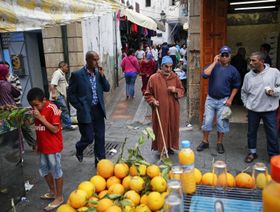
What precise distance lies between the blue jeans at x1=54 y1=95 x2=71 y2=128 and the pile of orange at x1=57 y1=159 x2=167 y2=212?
5043 millimetres

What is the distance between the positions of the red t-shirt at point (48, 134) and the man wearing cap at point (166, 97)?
1910 millimetres

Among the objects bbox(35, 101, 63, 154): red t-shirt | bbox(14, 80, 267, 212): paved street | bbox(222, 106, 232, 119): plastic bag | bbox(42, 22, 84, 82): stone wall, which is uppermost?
bbox(42, 22, 84, 82): stone wall

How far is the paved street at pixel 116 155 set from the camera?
4.60m

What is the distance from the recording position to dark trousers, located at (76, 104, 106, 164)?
5.00 m

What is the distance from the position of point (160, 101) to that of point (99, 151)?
1.37m

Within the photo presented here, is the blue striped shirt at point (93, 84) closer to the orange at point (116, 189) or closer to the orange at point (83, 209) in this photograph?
the orange at point (116, 189)

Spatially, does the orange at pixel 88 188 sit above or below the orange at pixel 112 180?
above

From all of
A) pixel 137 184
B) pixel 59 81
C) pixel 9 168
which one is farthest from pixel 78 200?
pixel 59 81

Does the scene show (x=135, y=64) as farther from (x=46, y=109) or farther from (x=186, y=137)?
(x=46, y=109)

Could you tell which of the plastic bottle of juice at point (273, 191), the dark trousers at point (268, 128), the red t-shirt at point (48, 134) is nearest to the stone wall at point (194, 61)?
the dark trousers at point (268, 128)

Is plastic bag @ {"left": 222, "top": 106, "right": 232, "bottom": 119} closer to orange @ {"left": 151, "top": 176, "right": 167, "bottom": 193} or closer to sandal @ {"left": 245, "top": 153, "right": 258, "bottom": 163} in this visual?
sandal @ {"left": 245, "top": 153, "right": 258, "bottom": 163}

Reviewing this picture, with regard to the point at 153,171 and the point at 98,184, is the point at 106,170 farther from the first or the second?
the point at 153,171

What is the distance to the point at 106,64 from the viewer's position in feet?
34.7

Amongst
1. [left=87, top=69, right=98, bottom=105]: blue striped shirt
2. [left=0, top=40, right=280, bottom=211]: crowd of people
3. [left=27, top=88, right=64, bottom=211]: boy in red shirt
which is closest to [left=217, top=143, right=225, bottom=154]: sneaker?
[left=0, top=40, right=280, bottom=211]: crowd of people
